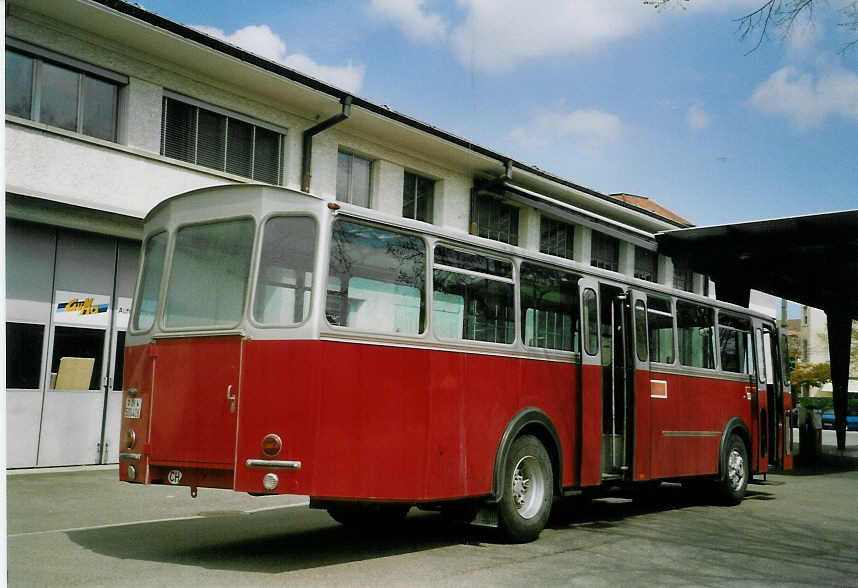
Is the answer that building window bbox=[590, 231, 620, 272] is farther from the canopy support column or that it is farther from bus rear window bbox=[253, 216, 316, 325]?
bus rear window bbox=[253, 216, 316, 325]

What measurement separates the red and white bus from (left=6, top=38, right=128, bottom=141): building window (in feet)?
22.5

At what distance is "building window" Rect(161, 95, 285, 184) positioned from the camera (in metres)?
16.3

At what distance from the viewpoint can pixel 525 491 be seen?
9211 mm

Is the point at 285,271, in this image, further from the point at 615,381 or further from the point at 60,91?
the point at 60,91

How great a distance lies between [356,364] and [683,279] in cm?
2647

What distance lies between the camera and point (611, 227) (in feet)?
84.6

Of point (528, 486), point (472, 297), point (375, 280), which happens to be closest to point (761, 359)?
point (528, 486)

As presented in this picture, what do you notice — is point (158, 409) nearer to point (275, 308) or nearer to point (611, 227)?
point (275, 308)

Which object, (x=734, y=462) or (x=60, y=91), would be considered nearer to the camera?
(x=734, y=462)

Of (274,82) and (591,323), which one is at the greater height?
(274,82)

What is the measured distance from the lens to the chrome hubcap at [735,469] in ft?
43.5

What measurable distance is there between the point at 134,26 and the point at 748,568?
1205cm

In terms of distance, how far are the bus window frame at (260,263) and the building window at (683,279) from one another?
25795 mm

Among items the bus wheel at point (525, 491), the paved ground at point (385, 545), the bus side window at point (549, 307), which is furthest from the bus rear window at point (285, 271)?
the bus wheel at point (525, 491)
